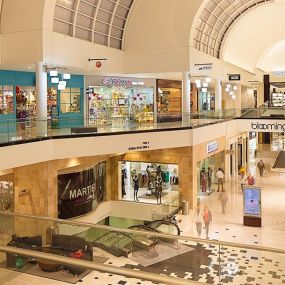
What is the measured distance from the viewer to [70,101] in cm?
2783

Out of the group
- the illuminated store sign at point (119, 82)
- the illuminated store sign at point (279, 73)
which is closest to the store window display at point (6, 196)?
the illuminated store sign at point (119, 82)

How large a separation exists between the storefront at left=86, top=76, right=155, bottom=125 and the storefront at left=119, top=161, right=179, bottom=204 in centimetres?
351

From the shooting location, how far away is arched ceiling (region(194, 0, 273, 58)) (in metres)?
28.9

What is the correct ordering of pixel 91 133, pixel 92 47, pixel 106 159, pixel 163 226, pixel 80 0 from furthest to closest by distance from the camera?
pixel 106 159, pixel 92 47, pixel 80 0, pixel 163 226, pixel 91 133

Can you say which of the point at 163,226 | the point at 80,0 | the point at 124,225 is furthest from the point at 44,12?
the point at 124,225

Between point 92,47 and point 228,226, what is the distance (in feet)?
40.8

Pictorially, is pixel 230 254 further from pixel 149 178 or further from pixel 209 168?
pixel 209 168

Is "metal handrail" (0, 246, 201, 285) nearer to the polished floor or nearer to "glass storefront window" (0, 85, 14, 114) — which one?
the polished floor

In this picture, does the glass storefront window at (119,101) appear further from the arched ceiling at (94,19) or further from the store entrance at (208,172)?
the store entrance at (208,172)

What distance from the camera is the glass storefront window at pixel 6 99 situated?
22.7 meters

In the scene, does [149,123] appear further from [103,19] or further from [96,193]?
[103,19]

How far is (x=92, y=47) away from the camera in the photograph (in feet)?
76.3

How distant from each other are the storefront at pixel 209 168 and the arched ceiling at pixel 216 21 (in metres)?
7.56

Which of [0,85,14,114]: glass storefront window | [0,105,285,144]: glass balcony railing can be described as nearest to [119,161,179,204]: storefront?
[0,105,285,144]: glass balcony railing
